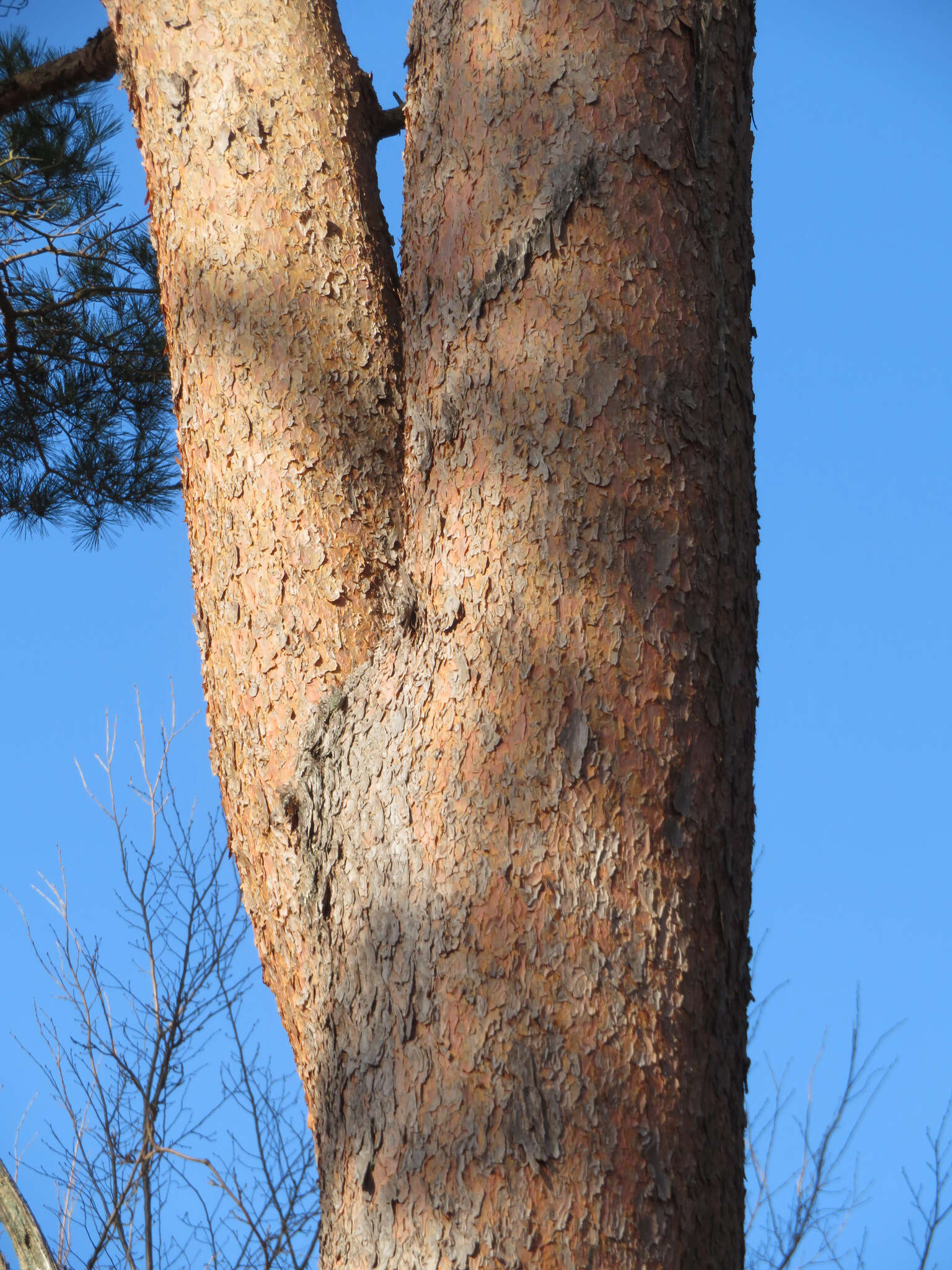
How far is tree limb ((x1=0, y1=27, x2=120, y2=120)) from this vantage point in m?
1.48

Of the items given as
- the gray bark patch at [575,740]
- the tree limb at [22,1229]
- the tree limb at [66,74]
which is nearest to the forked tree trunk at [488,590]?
the gray bark patch at [575,740]

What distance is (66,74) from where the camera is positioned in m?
1.52

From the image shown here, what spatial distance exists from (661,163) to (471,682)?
42cm

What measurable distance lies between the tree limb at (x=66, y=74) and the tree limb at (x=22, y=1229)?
69.9 inches

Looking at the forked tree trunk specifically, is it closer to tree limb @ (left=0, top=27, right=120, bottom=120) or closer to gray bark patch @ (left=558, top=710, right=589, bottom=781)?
gray bark patch @ (left=558, top=710, right=589, bottom=781)

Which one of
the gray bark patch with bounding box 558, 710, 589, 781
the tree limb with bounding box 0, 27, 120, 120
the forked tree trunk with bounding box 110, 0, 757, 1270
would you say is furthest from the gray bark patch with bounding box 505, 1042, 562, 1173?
the tree limb with bounding box 0, 27, 120, 120

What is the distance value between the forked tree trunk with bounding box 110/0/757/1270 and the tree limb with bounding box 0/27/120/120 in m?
0.46

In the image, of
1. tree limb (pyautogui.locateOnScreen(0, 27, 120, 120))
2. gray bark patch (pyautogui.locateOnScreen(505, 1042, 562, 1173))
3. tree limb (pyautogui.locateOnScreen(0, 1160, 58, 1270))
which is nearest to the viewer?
gray bark patch (pyautogui.locateOnScreen(505, 1042, 562, 1173))

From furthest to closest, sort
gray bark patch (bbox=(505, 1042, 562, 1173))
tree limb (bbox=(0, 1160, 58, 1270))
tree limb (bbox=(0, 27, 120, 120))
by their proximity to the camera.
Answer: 1. tree limb (bbox=(0, 1160, 58, 1270))
2. tree limb (bbox=(0, 27, 120, 120))
3. gray bark patch (bbox=(505, 1042, 562, 1173))

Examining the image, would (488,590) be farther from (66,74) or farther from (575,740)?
(66,74)

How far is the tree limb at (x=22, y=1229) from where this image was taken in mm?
2059

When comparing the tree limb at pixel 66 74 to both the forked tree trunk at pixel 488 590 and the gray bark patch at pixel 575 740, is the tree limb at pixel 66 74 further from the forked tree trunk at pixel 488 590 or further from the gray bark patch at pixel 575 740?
the gray bark patch at pixel 575 740

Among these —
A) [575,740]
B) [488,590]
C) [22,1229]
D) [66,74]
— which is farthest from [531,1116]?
[22,1229]

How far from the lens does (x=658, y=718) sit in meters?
0.77
